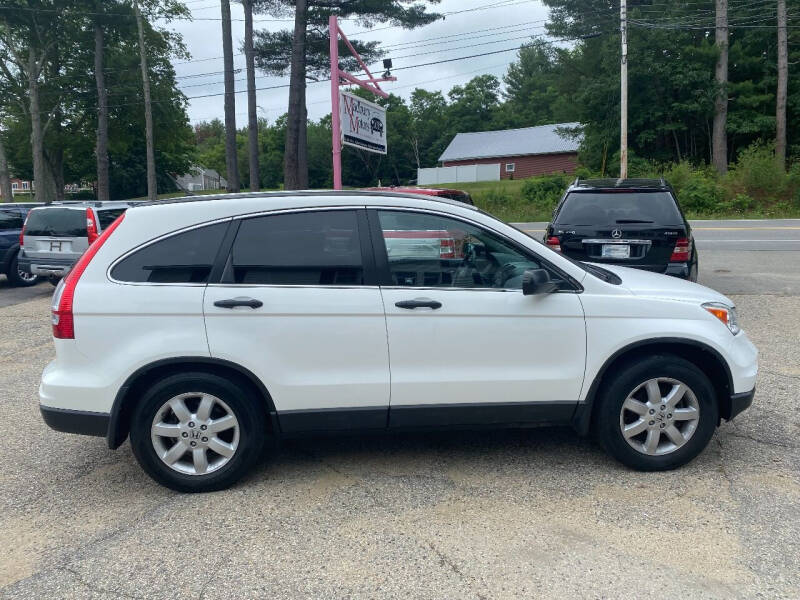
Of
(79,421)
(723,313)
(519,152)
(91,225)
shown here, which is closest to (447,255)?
(723,313)

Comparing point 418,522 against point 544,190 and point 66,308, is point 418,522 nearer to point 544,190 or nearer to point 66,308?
point 66,308

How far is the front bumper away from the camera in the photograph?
11.7m

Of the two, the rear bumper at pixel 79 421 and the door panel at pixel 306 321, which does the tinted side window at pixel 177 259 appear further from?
the rear bumper at pixel 79 421

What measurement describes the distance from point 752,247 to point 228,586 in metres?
16.8

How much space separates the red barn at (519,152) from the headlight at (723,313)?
5542 centimetres

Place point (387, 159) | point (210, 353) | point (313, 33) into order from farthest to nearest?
point (387, 159) < point (313, 33) < point (210, 353)

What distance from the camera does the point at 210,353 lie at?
3811 millimetres

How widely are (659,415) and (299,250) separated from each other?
2.36 metres

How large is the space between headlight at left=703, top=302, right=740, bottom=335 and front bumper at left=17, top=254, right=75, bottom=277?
34.5 feet

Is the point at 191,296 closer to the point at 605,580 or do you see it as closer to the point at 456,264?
the point at 456,264

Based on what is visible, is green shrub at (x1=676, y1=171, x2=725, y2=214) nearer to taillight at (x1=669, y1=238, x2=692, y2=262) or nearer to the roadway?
the roadway

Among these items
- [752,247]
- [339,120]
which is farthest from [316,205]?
[752,247]

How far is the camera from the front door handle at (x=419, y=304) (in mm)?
3891

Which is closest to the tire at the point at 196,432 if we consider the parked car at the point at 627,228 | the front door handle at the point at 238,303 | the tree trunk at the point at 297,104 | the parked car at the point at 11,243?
the front door handle at the point at 238,303
